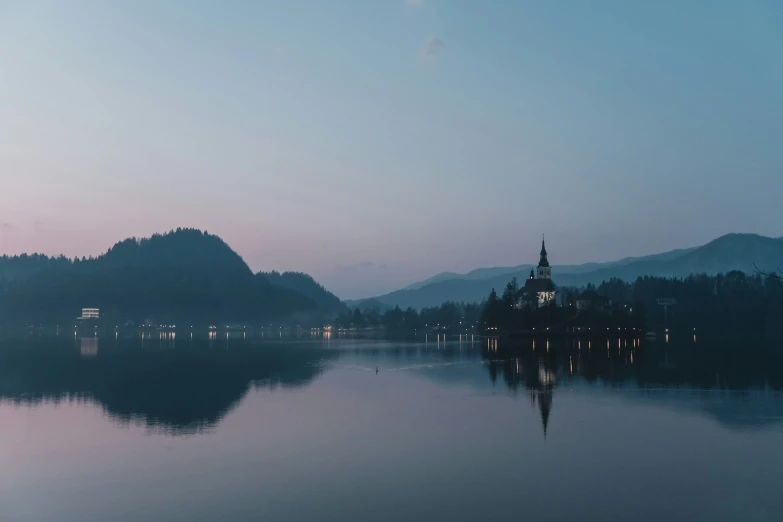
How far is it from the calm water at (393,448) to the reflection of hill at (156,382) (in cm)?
50

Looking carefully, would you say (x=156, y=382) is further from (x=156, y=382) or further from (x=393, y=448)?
(x=393, y=448)

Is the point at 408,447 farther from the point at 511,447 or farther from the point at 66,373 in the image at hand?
the point at 66,373

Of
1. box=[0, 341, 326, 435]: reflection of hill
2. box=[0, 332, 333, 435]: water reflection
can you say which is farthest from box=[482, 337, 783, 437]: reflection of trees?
box=[0, 341, 326, 435]: reflection of hill

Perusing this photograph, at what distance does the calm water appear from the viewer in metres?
30.3

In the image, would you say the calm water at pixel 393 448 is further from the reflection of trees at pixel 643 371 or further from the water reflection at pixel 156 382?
the reflection of trees at pixel 643 371

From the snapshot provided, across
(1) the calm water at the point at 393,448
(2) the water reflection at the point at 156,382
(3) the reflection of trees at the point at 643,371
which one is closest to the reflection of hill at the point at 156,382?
(2) the water reflection at the point at 156,382

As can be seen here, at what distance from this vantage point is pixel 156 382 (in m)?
80.2

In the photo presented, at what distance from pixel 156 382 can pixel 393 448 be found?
47220 mm

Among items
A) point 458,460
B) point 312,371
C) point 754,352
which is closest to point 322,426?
point 458,460

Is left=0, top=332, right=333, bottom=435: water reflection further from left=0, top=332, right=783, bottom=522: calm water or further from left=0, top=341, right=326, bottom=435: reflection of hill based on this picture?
left=0, top=332, right=783, bottom=522: calm water

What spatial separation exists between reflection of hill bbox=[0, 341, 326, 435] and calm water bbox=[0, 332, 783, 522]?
50cm

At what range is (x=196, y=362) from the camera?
116m

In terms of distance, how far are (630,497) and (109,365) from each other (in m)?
95.9

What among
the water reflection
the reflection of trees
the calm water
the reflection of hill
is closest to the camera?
the calm water
